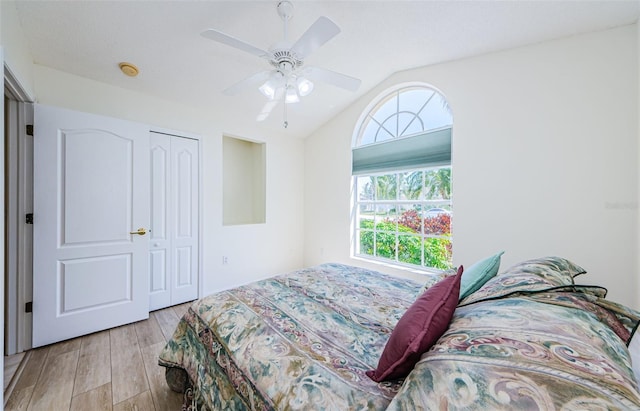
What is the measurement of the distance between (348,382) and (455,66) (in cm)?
301

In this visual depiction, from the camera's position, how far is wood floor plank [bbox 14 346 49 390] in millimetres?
1660

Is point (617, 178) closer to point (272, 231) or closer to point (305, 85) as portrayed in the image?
point (305, 85)

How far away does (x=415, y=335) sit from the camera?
0.80 meters

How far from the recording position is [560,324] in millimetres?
652

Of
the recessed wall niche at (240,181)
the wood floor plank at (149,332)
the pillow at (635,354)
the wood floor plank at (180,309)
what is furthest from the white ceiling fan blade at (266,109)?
the pillow at (635,354)

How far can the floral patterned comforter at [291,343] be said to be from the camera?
0.83 metres

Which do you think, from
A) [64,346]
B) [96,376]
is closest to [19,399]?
[96,376]

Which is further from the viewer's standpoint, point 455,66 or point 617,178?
point 455,66

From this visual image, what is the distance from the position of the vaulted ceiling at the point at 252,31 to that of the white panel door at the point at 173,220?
2.17 feet

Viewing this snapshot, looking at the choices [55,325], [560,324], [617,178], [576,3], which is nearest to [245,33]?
[576,3]

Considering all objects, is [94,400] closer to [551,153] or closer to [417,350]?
[417,350]

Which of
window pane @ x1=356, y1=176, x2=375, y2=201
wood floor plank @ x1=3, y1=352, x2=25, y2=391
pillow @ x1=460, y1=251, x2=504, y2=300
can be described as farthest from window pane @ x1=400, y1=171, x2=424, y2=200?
wood floor plank @ x1=3, y1=352, x2=25, y2=391

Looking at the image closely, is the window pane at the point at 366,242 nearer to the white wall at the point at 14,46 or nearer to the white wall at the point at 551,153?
the white wall at the point at 551,153

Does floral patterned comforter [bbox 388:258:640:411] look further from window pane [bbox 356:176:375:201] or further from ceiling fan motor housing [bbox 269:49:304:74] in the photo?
window pane [bbox 356:176:375:201]
